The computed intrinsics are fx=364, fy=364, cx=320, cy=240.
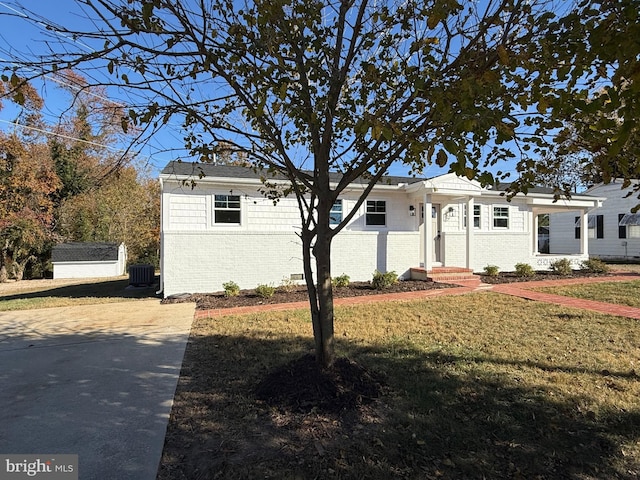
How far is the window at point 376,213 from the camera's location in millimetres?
12914

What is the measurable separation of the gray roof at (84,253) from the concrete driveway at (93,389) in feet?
44.1

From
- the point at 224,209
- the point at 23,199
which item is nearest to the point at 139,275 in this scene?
the point at 224,209

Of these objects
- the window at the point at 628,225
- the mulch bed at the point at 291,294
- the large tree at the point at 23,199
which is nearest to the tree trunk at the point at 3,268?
the large tree at the point at 23,199

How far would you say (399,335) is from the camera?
19.3 feet

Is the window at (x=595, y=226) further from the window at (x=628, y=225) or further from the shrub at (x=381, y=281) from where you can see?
the shrub at (x=381, y=281)

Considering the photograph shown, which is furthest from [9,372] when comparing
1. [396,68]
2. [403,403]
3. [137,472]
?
[396,68]

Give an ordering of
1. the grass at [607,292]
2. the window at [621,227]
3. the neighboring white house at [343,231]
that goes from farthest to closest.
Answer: the window at [621,227] < the neighboring white house at [343,231] < the grass at [607,292]

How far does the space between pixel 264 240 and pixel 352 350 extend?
679 centimetres

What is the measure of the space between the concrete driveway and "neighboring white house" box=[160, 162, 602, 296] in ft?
11.1

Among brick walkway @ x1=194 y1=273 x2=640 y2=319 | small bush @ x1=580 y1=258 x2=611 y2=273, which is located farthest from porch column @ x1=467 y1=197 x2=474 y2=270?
small bush @ x1=580 y1=258 x2=611 y2=273

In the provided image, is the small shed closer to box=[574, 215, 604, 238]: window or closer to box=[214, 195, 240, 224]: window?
box=[214, 195, 240, 224]: window

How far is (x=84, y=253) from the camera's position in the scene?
19672mm

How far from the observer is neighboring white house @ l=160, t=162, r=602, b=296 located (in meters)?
10.6

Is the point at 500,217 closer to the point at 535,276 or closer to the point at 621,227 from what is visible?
the point at 535,276
